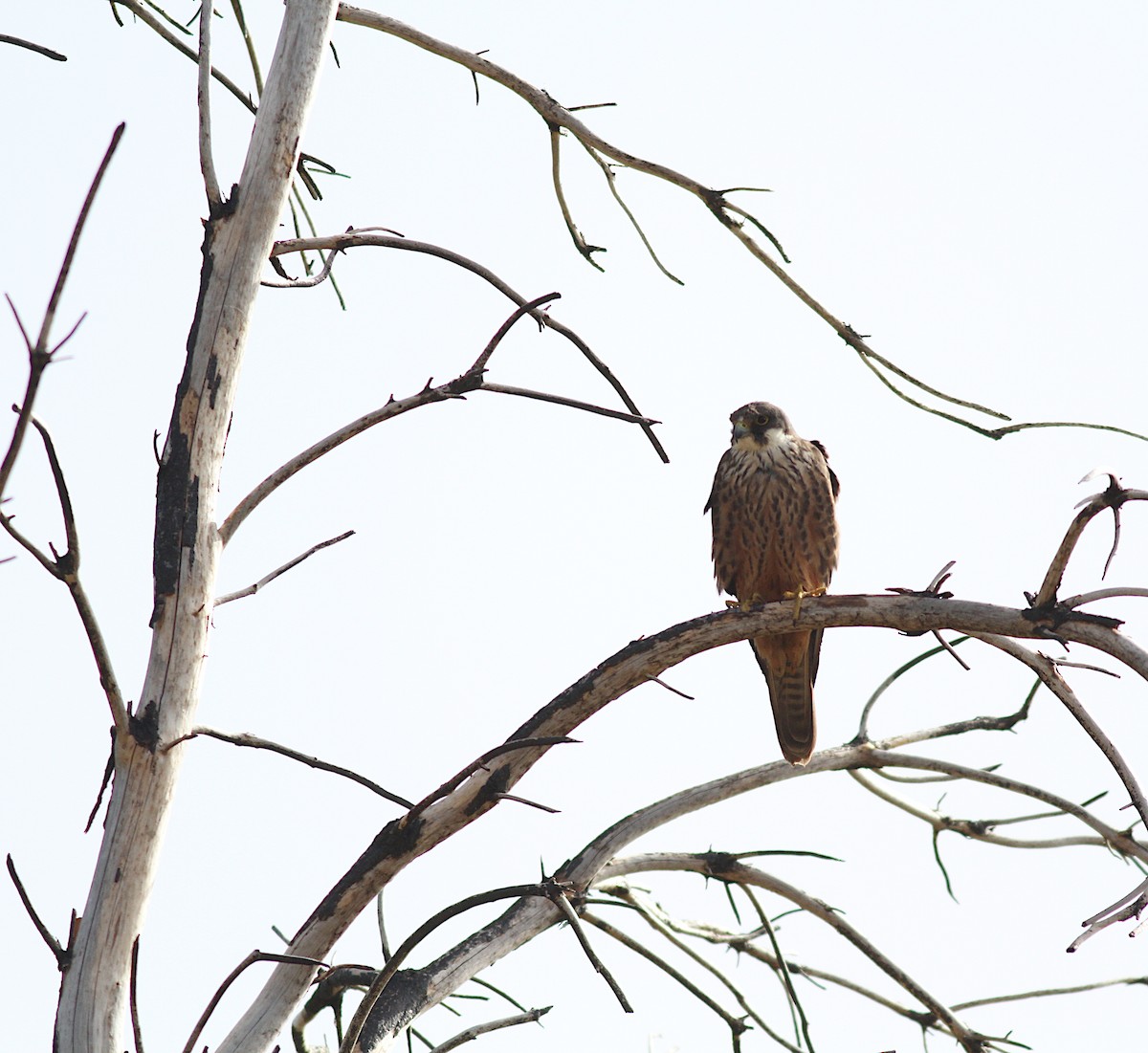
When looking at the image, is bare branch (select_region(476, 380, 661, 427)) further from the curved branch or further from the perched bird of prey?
the perched bird of prey

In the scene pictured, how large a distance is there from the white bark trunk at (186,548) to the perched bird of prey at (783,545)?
2126 millimetres

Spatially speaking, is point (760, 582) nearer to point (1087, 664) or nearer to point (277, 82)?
point (1087, 664)

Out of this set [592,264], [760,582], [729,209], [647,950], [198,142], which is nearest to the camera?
[198,142]

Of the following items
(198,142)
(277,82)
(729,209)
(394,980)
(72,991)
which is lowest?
(72,991)

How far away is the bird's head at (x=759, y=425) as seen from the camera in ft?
15.0

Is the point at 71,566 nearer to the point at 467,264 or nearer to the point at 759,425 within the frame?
the point at 467,264

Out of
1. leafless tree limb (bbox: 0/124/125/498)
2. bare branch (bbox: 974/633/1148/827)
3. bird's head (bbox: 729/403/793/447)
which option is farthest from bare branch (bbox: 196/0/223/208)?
bird's head (bbox: 729/403/793/447)

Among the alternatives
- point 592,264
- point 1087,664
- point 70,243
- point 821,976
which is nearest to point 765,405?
point 592,264

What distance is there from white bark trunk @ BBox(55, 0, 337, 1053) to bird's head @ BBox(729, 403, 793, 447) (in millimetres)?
2262

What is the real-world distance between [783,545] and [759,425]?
60cm

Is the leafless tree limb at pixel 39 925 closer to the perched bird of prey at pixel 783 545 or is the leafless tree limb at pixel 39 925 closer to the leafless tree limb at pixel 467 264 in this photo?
the leafless tree limb at pixel 467 264

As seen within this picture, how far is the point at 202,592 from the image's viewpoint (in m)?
2.42

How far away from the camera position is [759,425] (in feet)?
15.2

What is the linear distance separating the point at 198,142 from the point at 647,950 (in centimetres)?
244
